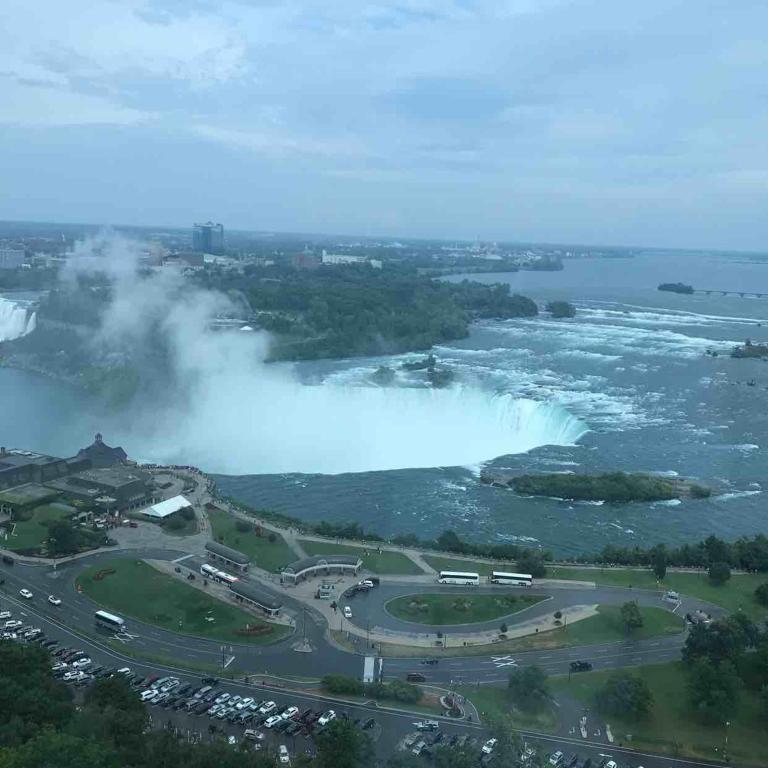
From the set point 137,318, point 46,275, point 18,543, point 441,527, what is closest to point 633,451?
point 441,527

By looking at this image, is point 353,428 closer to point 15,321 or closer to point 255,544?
point 255,544

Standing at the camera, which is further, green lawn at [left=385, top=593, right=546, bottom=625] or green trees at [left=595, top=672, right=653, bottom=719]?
green lawn at [left=385, top=593, right=546, bottom=625]

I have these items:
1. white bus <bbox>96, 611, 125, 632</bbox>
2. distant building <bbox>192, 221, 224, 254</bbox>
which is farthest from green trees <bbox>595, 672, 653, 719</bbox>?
distant building <bbox>192, 221, 224, 254</bbox>

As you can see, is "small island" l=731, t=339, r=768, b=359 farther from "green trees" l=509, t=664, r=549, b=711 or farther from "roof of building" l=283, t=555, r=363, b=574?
"green trees" l=509, t=664, r=549, b=711

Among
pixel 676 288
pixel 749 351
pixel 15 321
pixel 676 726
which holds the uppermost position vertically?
pixel 676 288

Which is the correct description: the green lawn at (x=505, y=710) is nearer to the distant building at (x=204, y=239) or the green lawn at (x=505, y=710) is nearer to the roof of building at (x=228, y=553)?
the roof of building at (x=228, y=553)

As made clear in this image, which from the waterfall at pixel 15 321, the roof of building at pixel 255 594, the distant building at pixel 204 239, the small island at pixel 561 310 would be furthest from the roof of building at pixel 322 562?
the distant building at pixel 204 239

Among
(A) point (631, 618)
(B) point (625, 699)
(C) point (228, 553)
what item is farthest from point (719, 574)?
(C) point (228, 553)
